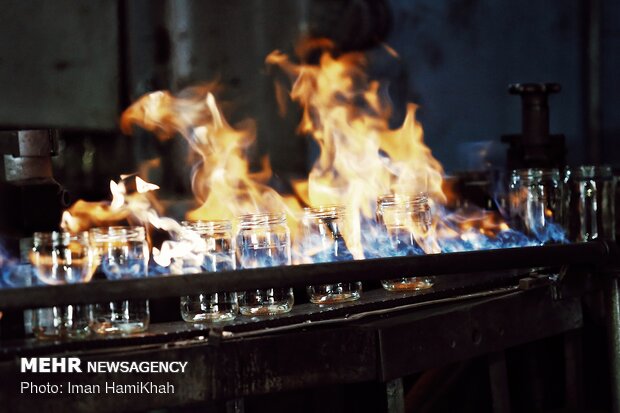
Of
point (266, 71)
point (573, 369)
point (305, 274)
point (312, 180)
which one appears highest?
point (266, 71)

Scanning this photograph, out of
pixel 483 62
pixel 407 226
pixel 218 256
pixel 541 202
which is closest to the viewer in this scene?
pixel 218 256

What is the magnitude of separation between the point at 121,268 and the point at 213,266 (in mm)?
284

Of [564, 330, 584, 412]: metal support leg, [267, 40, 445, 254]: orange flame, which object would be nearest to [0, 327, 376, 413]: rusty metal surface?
[267, 40, 445, 254]: orange flame

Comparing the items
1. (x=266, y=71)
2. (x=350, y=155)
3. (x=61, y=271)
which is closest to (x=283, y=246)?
(x=61, y=271)

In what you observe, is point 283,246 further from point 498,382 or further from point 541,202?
point 541,202

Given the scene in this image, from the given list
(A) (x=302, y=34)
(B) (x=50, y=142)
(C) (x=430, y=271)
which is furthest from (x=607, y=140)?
(B) (x=50, y=142)

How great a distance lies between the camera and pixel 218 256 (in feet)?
7.98

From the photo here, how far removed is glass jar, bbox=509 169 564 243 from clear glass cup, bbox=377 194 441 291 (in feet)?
1.76

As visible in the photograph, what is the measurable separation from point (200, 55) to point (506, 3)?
2.24 m

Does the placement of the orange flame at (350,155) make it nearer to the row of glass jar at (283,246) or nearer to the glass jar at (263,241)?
the row of glass jar at (283,246)

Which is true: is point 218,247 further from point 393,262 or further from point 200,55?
point 200,55

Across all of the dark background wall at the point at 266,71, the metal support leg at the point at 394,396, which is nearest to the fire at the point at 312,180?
the dark background wall at the point at 266,71

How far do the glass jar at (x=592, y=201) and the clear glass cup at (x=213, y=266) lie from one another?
1.50 m

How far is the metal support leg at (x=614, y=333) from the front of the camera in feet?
8.74
